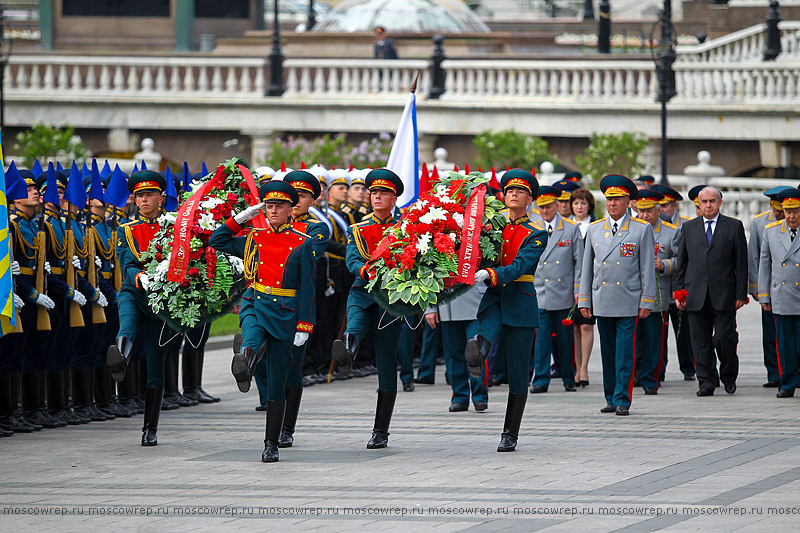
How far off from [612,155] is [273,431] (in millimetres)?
16947

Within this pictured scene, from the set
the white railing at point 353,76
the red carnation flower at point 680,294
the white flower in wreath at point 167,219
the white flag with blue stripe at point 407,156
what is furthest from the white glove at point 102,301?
the white railing at point 353,76

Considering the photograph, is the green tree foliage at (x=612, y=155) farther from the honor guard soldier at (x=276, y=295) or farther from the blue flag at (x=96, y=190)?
the honor guard soldier at (x=276, y=295)

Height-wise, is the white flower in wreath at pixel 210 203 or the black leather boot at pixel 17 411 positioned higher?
the white flower in wreath at pixel 210 203

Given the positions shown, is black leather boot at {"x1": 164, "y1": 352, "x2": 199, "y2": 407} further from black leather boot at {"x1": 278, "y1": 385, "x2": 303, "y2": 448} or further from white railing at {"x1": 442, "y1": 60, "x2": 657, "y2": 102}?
white railing at {"x1": 442, "y1": 60, "x2": 657, "y2": 102}

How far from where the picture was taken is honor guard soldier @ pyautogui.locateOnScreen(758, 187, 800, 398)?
47.9 feet

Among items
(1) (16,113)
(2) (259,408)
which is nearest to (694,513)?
(2) (259,408)

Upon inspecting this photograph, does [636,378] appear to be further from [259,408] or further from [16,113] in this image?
[16,113]

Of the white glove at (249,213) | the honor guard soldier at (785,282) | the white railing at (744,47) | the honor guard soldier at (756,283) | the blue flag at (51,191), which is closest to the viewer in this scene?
the white glove at (249,213)

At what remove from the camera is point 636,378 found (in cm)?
1554

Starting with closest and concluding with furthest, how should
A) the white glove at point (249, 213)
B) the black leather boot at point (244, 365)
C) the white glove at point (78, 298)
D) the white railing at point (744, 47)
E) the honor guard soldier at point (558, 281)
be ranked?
the black leather boot at point (244, 365) < the white glove at point (249, 213) < the white glove at point (78, 298) < the honor guard soldier at point (558, 281) < the white railing at point (744, 47)

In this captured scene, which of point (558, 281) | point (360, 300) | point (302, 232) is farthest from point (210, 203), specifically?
point (558, 281)

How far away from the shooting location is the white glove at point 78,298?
42.9ft

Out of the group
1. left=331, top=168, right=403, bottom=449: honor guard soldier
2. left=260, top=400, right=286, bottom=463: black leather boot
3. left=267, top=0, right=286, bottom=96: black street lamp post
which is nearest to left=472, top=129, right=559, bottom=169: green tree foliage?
left=267, top=0, right=286, bottom=96: black street lamp post

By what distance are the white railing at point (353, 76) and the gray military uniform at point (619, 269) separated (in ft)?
53.7
